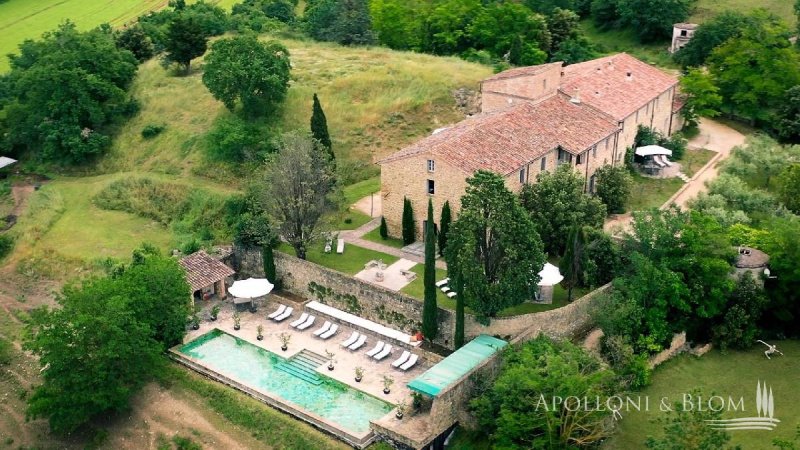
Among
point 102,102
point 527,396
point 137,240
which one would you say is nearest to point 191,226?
point 137,240

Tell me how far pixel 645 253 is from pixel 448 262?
447 inches

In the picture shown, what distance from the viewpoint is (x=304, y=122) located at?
6694 cm

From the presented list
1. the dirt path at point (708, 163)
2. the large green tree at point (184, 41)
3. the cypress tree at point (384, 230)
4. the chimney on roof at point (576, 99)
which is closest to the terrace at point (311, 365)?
the cypress tree at point (384, 230)

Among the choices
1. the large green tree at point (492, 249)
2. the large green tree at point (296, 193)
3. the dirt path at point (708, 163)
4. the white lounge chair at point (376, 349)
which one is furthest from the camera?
the dirt path at point (708, 163)

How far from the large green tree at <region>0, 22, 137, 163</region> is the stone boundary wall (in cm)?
2567

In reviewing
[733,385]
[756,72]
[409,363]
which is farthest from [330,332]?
[756,72]

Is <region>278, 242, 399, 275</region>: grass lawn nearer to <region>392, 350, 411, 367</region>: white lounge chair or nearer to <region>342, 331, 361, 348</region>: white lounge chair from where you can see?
<region>342, 331, 361, 348</region>: white lounge chair

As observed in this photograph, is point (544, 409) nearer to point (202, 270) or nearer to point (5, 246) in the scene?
point (202, 270)

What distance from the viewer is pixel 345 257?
2045 inches

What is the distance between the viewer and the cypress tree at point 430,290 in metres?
42.6

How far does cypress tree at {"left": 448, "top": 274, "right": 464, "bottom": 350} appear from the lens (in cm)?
4227

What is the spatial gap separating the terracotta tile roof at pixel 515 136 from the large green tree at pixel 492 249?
23.9ft

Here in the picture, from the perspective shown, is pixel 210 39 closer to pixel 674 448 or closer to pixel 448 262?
pixel 448 262

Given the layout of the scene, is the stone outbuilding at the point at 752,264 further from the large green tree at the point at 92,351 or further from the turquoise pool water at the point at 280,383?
the large green tree at the point at 92,351
